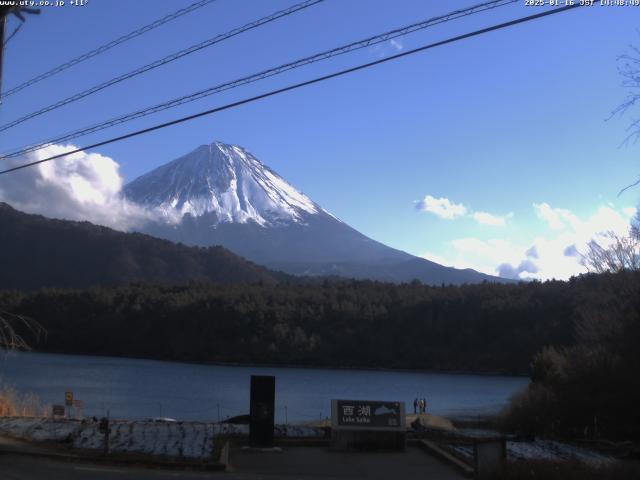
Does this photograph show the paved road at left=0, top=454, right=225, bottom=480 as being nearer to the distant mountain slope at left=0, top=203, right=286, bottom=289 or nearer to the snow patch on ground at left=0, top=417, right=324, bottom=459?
the snow patch on ground at left=0, top=417, right=324, bottom=459

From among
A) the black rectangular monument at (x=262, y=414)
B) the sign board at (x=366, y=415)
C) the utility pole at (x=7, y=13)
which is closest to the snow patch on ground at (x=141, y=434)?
the black rectangular monument at (x=262, y=414)

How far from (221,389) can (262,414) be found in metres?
50.5

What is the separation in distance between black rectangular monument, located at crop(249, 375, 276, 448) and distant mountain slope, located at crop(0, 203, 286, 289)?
15939cm

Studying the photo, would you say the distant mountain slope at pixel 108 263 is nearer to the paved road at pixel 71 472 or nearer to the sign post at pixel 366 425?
the sign post at pixel 366 425

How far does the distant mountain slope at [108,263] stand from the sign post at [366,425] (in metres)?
159

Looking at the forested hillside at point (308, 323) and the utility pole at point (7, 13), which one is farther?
the forested hillside at point (308, 323)

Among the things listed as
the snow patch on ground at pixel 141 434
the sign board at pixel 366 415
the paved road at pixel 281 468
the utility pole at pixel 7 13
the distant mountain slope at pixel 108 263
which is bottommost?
the paved road at pixel 281 468

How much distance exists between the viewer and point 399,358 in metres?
115

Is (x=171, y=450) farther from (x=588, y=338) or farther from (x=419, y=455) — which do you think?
(x=588, y=338)

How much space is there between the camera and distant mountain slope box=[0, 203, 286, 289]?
592 ft

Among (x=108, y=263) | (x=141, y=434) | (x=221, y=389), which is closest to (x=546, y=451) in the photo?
(x=141, y=434)

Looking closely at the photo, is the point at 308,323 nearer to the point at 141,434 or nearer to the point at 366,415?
the point at 366,415

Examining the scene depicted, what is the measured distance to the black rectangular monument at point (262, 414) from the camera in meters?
17.9

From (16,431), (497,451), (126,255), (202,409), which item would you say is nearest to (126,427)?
(16,431)
